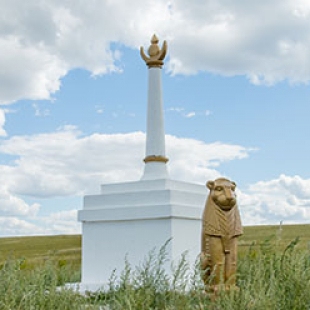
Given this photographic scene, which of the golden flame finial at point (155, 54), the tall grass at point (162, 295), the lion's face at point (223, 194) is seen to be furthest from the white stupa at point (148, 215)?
the tall grass at point (162, 295)

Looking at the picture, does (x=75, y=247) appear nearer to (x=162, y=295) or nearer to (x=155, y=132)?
(x=155, y=132)

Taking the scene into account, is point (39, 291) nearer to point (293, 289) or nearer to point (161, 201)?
point (293, 289)

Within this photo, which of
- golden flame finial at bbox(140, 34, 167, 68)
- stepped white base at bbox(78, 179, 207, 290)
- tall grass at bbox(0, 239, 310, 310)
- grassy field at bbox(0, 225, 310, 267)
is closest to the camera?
tall grass at bbox(0, 239, 310, 310)

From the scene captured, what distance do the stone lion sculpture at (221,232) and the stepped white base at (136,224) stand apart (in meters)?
2.15

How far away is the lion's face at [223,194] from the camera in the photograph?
804 centimetres

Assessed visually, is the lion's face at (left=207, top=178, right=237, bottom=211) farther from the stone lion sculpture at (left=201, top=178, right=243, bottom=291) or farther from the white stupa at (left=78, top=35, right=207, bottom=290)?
the white stupa at (left=78, top=35, right=207, bottom=290)

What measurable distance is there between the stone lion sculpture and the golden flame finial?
444 cm

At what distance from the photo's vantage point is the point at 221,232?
7.98 meters

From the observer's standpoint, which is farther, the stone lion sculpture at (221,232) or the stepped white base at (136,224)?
the stepped white base at (136,224)

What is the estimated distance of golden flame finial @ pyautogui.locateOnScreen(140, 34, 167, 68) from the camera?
1173 cm

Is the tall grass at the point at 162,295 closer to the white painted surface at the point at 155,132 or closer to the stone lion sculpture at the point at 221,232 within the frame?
the stone lion sculpture at the point at 221,232

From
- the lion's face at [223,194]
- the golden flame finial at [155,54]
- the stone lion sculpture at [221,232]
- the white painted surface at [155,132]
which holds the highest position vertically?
the golden flame finial at [155,54]

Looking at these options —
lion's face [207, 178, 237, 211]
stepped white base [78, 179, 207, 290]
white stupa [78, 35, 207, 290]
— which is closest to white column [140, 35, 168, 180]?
white stupa [78, 35, 207, 290]

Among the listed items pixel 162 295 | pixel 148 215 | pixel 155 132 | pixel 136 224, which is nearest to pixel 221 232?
pixel 162 295
